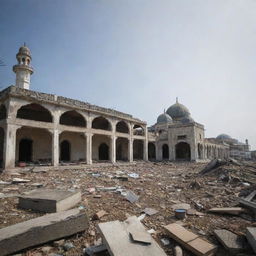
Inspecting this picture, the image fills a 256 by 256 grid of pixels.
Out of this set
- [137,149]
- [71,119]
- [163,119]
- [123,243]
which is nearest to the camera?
[123,243]

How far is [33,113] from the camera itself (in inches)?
622

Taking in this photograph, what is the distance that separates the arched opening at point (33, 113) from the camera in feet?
49.0

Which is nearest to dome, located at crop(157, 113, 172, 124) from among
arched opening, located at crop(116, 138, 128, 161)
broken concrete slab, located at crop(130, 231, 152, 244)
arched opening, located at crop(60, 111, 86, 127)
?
arched opening, located at crop(116, 138, 128, 161)

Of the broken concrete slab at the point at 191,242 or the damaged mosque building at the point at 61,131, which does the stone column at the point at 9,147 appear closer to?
the damaged mosque building at the point at 61,131

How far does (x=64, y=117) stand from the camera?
17812 millimetres

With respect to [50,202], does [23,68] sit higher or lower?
higher

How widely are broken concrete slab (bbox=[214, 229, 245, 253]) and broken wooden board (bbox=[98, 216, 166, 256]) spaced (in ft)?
3.75

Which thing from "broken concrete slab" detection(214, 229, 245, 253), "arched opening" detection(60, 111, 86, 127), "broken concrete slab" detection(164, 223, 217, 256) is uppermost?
"arched opening" detection(60, 111, 86, 127)

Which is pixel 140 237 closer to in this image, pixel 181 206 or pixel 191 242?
pixel 191 242

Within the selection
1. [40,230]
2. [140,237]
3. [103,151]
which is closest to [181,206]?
[140,237]

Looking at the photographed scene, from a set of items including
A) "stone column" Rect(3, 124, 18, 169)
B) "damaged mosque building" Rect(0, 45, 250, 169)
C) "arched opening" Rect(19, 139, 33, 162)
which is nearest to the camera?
"stone column" Rect(3, 124, 18, 169)

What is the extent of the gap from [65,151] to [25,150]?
375 centimetres

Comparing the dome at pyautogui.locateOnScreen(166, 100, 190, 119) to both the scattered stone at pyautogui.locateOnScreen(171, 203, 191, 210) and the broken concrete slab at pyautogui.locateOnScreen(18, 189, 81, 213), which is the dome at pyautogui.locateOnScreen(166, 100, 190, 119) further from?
the broken concrete slab at pyautogui.locateOnScreen(18, 189, 81, 213)

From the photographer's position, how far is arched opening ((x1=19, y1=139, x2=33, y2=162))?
14.9 metres
